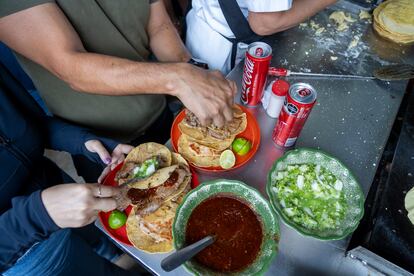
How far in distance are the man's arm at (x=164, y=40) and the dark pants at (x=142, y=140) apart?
352mm

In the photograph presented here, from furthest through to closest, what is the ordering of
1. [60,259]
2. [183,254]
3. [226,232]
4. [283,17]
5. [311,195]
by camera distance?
[283,17] → [60,259] → [311,195] → [226,232] → [183,254]

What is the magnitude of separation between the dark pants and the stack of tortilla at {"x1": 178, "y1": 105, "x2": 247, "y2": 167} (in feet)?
1.75

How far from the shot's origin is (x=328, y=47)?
1.65 meters

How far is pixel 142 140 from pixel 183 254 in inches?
40.9

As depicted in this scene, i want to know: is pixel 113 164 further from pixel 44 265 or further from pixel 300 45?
pixel 300 45

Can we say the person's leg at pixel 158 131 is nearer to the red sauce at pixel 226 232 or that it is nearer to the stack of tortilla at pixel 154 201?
the stack of tortilla at pixel 154 201

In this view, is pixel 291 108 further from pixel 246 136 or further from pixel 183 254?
pixel 183 254

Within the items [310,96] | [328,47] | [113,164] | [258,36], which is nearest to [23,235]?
[113,164]

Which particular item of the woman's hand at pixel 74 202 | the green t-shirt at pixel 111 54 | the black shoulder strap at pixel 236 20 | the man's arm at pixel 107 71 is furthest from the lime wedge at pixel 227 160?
the black shoulder strap at pixel 236 20

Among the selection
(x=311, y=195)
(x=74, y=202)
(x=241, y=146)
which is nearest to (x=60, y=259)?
(x=74, y=202)

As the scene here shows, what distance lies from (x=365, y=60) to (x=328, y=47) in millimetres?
201

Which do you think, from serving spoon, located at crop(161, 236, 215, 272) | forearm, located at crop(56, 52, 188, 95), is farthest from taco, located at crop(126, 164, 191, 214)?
forearm, located at crop(56, 52, 188, 95)

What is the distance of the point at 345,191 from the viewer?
1.07 m

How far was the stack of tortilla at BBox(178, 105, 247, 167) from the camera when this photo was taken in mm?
1223
